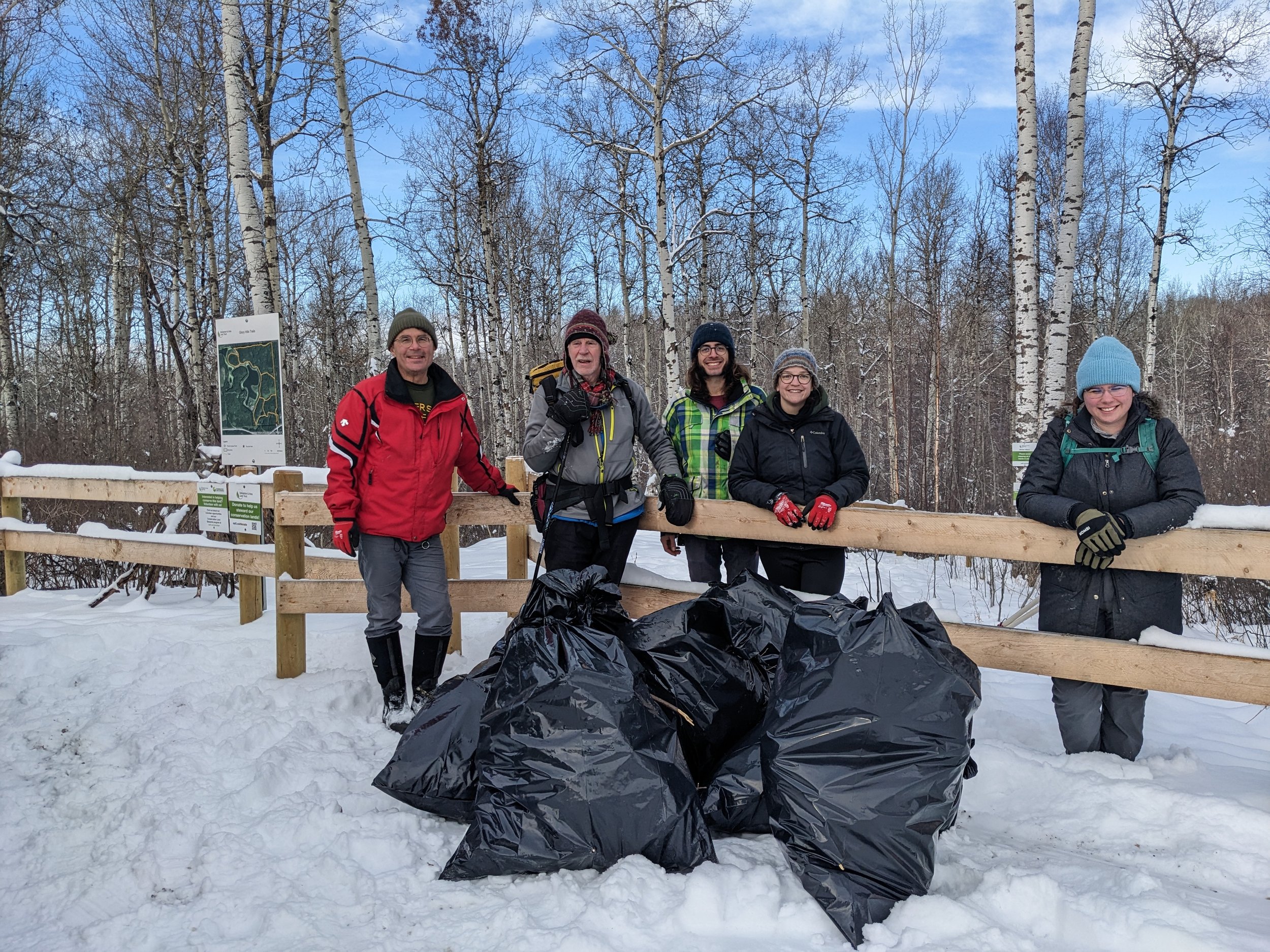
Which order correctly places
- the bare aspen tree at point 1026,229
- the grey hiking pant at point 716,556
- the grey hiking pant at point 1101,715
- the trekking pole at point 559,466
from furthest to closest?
the bare aspen tree at point 1026,229 → the grey hiking pant at point 716,556 → the trekking pole at point 559,466 → the grey hiking pant at point 1101,715

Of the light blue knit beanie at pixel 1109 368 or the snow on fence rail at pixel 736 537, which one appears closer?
the snow on fence rail at pixel 736 537

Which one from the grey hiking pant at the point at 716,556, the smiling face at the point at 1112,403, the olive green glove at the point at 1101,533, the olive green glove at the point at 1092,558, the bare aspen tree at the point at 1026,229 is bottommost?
the grey hiking pant at the point at 716,556

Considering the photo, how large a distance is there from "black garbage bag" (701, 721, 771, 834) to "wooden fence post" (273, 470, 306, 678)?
2413 mm

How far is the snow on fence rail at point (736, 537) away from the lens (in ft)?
7.86

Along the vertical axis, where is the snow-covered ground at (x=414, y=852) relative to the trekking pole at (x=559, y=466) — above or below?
below

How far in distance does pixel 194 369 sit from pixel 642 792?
1257 cm

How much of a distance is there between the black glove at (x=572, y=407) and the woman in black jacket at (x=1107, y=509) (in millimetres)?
1708

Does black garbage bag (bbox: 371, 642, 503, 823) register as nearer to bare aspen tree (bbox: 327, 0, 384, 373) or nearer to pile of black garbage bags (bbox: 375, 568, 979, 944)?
A: pile of black garbage bags (bbox: 375, 568, 979, 944)

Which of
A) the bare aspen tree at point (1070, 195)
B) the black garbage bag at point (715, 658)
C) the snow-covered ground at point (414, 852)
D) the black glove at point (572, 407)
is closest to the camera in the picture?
the snow-covered ground at point (414, 852)

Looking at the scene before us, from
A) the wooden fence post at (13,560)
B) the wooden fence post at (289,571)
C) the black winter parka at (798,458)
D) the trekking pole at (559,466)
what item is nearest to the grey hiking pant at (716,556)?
the black winter parka at (798,458)

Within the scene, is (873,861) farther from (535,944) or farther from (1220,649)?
(1220,649)

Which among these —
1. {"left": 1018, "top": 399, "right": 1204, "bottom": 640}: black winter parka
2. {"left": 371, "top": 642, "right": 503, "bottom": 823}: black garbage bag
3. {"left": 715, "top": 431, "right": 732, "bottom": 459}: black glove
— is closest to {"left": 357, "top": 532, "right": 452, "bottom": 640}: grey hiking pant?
{"left": 371, "top": 642, "right": 503, "bottom": 823}: black garbage bag

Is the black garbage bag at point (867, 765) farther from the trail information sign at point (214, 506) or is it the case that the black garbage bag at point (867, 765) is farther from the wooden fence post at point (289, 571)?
the trail information sign at point (214, 506)

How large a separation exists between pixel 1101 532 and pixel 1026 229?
19.7 feet
